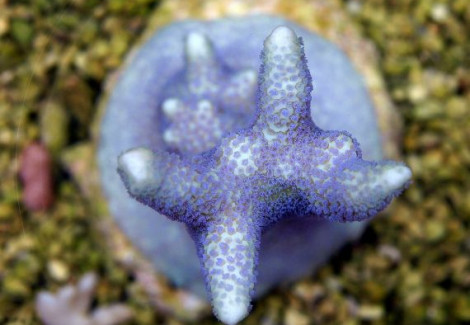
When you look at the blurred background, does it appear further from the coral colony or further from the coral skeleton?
the coral colony

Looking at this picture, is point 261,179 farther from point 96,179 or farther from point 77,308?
point 77,308

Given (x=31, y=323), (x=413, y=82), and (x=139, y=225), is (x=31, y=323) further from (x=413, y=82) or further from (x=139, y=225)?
(x=413, y=82)

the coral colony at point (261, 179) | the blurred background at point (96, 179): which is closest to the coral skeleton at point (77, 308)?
the blurred background at point (96, 179)

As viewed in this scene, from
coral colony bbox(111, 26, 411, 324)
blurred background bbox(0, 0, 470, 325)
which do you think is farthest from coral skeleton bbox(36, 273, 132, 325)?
coral colony bbox(111, 26, 411, 324)

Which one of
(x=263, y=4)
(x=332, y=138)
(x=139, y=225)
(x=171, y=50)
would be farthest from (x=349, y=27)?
(x=139, y=225)

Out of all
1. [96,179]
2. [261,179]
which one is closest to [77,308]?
[96,179]

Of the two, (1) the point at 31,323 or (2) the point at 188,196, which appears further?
(1) the point at 31,323

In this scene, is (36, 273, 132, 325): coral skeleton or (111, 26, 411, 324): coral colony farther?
(36, 273, 132, 325): coral skeleton
